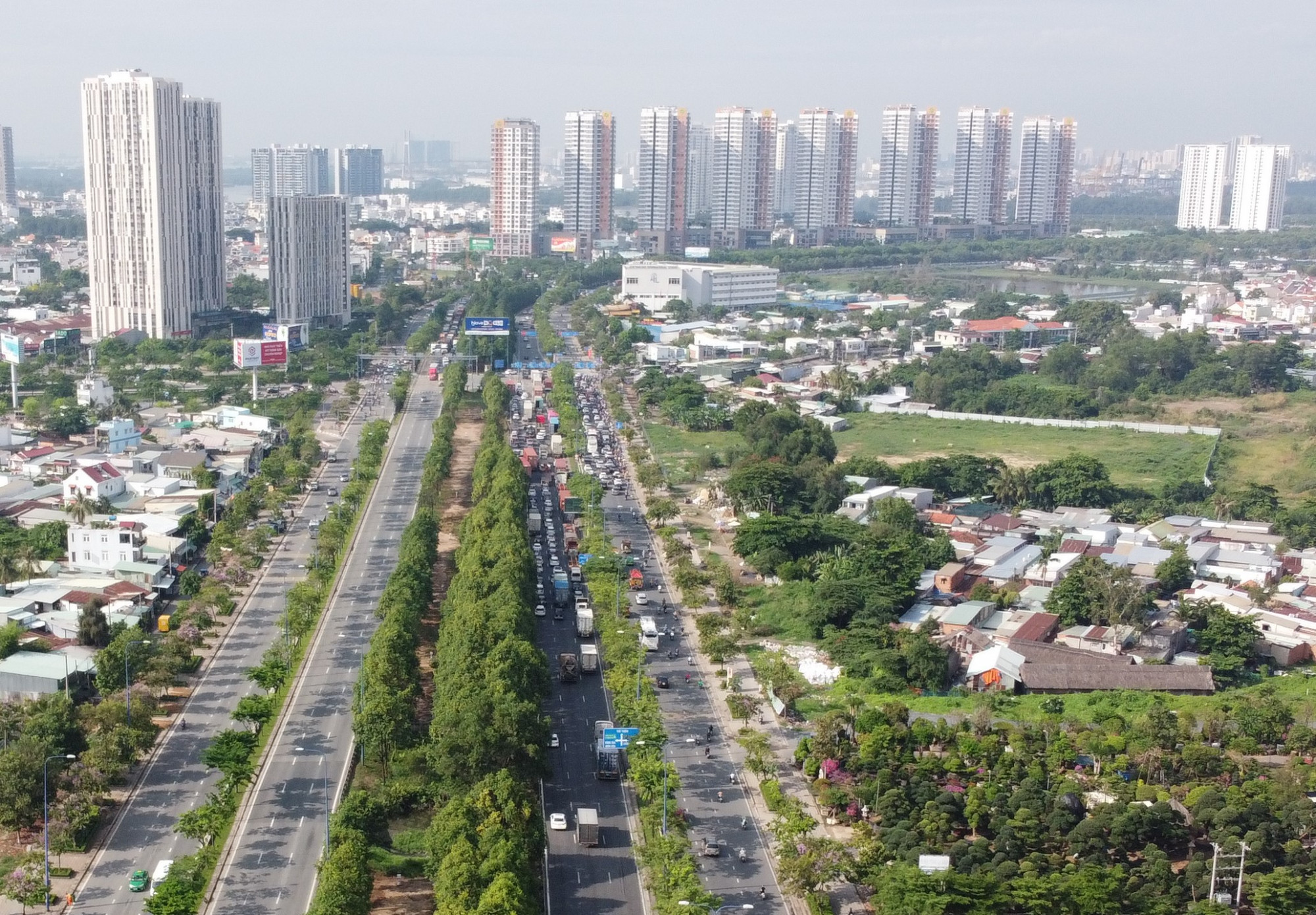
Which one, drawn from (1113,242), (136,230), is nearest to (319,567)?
(136,230)

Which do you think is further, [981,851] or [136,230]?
[136,230]

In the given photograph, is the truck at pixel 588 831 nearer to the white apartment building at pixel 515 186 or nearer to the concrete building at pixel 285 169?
the white apartment building at pixel 515 186

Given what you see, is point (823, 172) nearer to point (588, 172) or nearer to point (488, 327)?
point (588, 172)

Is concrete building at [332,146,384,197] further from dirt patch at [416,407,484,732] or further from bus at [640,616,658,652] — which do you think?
bus at [640,616,658,652]

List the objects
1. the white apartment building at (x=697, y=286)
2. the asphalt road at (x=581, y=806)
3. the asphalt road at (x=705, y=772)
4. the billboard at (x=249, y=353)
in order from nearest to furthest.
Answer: the asphalt road at (x=581, y=806) < the asphalt road at (x=705, y=772) < the billboard at (x=249, y=353) < the white apartment building at (x=697, y=286)

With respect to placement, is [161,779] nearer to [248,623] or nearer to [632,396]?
[248,623]

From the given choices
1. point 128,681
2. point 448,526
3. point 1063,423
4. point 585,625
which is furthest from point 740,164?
point 128,681

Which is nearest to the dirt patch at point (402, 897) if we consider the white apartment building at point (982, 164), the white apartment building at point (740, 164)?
the white apartment building at point (740, 164)
